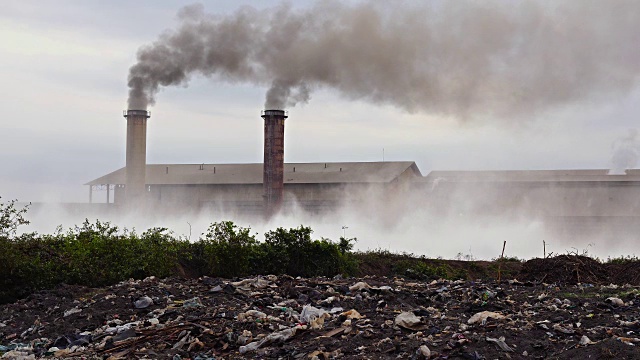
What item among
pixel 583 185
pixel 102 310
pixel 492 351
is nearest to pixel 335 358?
pixel 492 351

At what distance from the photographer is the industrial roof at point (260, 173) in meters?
44.3

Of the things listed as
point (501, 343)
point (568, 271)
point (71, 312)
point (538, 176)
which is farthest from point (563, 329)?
point (538, 176)

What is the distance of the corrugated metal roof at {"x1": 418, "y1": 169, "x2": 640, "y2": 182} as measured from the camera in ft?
132

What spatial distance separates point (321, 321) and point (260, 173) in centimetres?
3504

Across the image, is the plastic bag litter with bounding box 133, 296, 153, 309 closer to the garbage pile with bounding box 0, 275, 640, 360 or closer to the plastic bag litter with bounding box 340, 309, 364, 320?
the garbage pile with bounding box 0, 275, 640, 360

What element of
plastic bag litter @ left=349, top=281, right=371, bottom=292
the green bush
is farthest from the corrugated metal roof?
plastic bag litter @ left=349, top=281, right=371, bottom=292

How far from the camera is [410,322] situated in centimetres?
1067

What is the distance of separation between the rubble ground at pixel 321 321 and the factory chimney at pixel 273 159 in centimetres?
2411

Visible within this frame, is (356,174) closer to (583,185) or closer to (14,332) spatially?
(583,185)

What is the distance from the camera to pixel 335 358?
959cm

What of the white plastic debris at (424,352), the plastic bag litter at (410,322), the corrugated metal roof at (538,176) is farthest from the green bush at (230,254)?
the corrugated metal roof at (538,176)

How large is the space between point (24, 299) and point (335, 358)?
833cm

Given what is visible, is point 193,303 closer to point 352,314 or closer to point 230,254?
point 352,314

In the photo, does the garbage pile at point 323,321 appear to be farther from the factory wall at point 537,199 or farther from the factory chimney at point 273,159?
the factory wall at point 537,199
